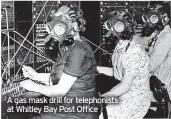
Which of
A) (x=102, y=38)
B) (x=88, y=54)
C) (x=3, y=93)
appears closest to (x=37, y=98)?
(x=3, y=93)

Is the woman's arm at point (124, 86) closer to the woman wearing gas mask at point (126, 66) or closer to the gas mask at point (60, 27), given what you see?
the woman wearing gas mask at point (126, 66)

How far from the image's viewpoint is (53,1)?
8.74 feet

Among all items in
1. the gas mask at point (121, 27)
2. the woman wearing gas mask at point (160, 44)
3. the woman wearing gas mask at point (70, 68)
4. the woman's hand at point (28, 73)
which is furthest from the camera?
the woman wearing gas mask at point (160, 44)

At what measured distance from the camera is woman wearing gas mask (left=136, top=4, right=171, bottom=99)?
93.1 inches

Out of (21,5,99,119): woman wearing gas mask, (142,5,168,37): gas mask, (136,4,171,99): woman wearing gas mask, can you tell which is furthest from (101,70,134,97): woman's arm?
(142,5,168,37): gas mask

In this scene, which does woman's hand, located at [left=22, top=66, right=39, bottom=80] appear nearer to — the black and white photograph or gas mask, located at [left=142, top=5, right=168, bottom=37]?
the black and white photograph

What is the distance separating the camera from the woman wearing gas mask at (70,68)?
165cm

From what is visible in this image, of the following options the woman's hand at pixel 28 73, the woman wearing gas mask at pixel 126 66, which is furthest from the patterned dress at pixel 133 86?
the woman's hand at pixel 28 73

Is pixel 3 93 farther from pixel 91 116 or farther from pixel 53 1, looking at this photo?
pixel 53 1

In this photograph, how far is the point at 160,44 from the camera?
238 centimetres

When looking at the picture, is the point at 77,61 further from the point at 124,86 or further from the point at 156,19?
the point at 156,19

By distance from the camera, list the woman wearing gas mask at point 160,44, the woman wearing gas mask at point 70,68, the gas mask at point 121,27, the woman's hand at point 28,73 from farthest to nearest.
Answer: the woman wearing gas mask at point 160,44, the gas mask at point 121,27, the woman's hand at point 28,73, the woman wearing gas mask at point 70,68

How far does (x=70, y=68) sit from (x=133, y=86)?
64 centimetres

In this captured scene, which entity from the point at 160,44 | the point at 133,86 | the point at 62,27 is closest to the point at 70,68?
the point at 62,27
